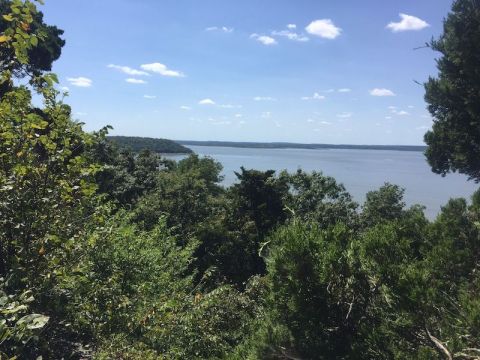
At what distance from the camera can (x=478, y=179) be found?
19.5 m

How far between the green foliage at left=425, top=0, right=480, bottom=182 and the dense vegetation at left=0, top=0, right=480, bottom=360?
4.88 metres

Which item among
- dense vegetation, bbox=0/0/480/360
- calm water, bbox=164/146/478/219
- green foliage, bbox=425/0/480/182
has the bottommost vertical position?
calm water, bbox=164/146/478/219

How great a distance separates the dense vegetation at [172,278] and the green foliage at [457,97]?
4883 millimetres

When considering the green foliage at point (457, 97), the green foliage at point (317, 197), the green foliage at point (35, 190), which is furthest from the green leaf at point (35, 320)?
the green foliage at point (317, 197)

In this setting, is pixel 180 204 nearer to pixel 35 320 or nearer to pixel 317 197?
pixel 317 197

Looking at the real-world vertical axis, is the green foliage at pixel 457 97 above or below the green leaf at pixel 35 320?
above

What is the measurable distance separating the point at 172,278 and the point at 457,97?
45.7 ft

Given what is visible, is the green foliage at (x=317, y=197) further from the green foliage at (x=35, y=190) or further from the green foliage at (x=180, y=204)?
the green foliage at (x=35, y=190)

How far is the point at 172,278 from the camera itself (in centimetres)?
1323

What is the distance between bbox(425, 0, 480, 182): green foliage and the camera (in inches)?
672

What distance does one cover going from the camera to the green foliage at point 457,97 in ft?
56.0

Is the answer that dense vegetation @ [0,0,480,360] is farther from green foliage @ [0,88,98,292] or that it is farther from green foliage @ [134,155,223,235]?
green foliage @ [134,155,223,235]

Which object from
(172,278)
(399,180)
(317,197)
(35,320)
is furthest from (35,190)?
(399,180)

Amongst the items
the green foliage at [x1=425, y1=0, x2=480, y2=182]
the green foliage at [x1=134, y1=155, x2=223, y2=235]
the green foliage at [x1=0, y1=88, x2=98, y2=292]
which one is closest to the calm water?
the green foliage at [x1=425, y1=0, x2=480, y2=182]
